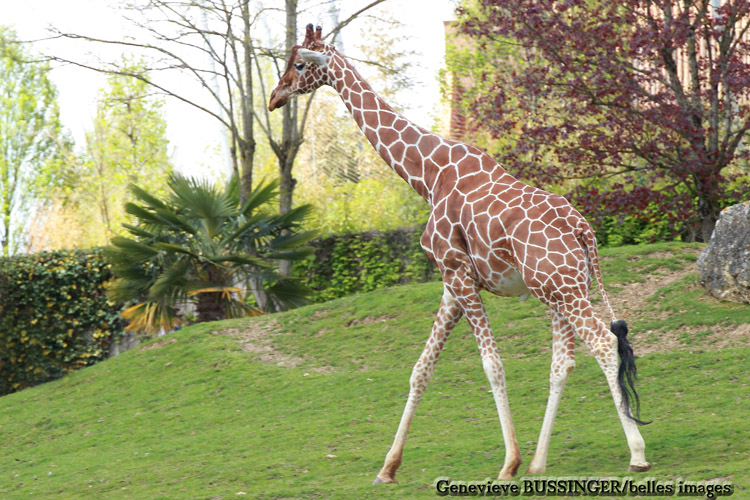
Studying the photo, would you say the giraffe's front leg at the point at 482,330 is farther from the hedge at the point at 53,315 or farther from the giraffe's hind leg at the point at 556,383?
the hedge at the point at 53,315

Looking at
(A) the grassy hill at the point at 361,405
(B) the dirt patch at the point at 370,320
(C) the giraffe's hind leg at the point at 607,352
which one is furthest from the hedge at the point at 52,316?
(C) the giraffe's hind leg at the point at 607,352

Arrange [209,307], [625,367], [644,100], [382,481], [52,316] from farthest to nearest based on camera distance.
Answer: [52,316]
[209,307]
[644,100]
[382,481]
[625,367]

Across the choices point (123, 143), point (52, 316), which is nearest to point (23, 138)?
point (123, 143)

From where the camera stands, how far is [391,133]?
22.5 feet

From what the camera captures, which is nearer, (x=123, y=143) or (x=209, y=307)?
(x=209, y=307)

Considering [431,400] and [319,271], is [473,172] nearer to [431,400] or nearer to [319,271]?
[431,400]

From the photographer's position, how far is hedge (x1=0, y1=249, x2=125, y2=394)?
Answer: 52.2 ft

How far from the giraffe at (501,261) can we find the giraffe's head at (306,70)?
2.09 feet

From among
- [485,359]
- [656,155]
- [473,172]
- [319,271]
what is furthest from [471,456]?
[319,271]

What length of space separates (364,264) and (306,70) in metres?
10.9

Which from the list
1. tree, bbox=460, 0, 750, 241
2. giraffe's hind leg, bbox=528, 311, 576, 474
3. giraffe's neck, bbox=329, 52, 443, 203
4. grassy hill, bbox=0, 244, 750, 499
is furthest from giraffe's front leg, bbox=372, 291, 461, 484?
tree, bbox=460, 0, 750, 241

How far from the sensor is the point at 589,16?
46.9 ft

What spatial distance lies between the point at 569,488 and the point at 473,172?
243 centimetres

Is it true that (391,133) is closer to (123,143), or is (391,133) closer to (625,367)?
(625,367)
